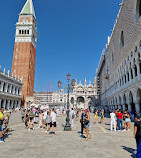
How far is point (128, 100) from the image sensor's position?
67.1 ft

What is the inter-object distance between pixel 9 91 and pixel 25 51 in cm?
1918

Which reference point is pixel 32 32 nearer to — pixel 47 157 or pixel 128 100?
pixel 128 100

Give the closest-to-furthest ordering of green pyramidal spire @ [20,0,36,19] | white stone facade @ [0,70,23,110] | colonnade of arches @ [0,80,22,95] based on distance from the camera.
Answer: colonnade of arches @ [0,80,22,95] < white stone facade @ [0,70,23,110] < green pyramidal spire @ [20,0,36,19]

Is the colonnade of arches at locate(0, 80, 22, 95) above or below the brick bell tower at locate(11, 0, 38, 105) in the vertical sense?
below

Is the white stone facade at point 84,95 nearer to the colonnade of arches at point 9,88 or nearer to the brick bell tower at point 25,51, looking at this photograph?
the brick bell tower at point 25,51

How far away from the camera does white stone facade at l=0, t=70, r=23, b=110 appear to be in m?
37.7

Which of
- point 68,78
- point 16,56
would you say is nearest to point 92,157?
point 68,78

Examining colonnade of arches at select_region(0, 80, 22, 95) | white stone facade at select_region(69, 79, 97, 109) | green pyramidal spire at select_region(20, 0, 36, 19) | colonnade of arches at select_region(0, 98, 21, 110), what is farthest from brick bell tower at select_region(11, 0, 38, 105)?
white stone facade at select_region(69, 79, 97, 109)

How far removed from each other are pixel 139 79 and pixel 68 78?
389 inches

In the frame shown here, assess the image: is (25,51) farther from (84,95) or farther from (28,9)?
(84,95)

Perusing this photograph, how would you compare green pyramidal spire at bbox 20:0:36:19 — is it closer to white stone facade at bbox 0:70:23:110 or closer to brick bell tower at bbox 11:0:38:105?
brick bell tower at bbox 11:0:38:105

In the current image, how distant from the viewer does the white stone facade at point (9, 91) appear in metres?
37.7

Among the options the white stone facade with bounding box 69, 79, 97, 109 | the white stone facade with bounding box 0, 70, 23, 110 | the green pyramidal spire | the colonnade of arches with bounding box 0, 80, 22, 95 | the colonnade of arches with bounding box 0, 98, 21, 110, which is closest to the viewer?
the colonnade of arches with bounding box 0, 80, 22, 95

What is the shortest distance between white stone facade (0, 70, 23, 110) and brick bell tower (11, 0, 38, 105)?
3.17m
